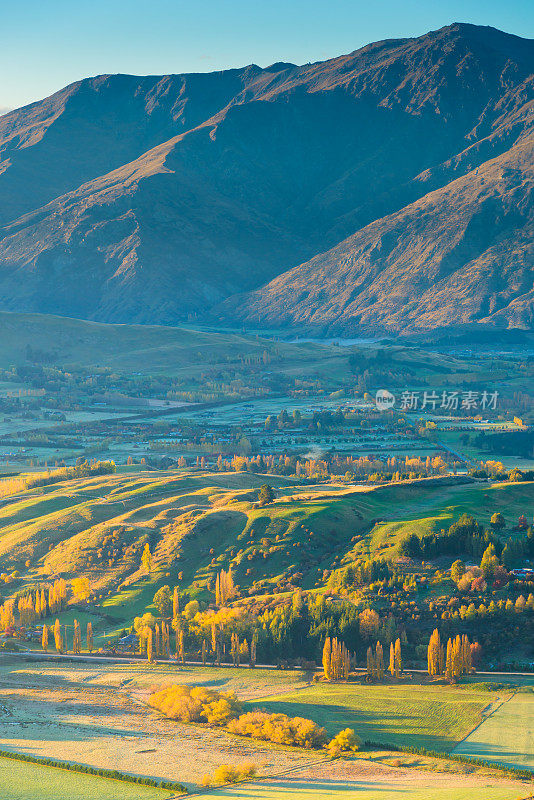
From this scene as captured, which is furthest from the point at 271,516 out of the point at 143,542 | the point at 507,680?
the point at 507,680

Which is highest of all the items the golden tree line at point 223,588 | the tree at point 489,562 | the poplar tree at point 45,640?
the tree at point 489,562

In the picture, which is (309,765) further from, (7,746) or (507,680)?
(507,680)

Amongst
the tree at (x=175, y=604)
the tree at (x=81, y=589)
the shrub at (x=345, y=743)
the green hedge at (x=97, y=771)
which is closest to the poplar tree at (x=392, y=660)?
the shrub at (x=345, y=743)


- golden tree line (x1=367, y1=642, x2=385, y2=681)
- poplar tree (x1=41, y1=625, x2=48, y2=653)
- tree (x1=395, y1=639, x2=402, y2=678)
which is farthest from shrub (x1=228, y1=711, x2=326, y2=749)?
poplar tree (x1=41, y1=625, x2=48, y2=653)

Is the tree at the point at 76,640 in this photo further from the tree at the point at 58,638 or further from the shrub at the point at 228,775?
the shrub at the point at 228,775

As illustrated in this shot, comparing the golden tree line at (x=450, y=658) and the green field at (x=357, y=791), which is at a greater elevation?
the green field at (x=357, y=791)

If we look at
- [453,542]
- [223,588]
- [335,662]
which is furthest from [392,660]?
[223,588]

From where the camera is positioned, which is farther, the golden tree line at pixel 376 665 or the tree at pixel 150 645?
the tree at pixel 150 645
